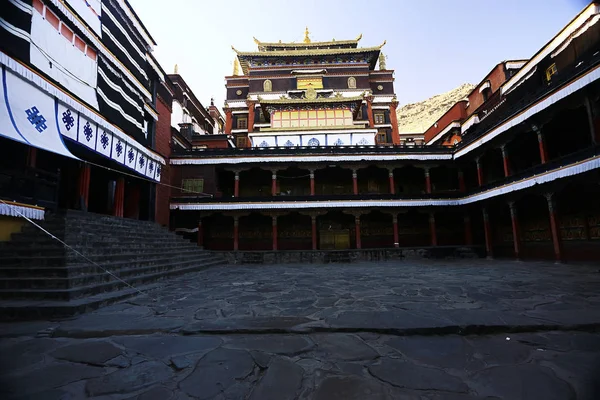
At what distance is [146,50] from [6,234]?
13.0m

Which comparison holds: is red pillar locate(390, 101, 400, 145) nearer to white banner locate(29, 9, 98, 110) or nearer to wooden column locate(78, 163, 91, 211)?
white banner locate(29, 9, 98, 110)

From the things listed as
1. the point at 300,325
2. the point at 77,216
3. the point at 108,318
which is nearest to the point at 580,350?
the point at 300,325

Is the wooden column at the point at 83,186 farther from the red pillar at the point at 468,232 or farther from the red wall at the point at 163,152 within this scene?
the red pillar at the point at 468,232

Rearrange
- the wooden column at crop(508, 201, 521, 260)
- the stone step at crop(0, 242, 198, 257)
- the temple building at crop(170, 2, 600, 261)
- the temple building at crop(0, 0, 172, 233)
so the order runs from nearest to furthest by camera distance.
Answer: the stone step at crop(0, 242, 198, 257), the temple building at crop(0, 0, 172, 233), the temple building at crop(170, 2, 600, 261), the wooden column at crop(508, 201, 521, 260)

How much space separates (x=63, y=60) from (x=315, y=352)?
480 inches

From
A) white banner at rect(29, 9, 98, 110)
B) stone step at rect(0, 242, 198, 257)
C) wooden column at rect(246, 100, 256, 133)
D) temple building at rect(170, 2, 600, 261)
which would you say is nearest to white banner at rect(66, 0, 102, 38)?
white banner at rect(29, 9, 98, 110)

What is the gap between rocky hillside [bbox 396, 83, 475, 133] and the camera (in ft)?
273

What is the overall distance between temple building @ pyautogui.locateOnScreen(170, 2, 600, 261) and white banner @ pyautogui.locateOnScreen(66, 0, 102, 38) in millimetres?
8089

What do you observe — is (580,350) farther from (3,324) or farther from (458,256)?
(458,256)

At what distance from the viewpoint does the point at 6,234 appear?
6.60m

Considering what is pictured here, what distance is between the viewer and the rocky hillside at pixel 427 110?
273 ft

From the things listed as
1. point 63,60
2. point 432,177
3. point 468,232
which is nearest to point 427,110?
point 432,177

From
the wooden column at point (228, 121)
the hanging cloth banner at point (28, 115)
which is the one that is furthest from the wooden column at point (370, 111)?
the hanging cloth banner at point (28, 115)

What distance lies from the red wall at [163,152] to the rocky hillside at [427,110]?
255 ft
